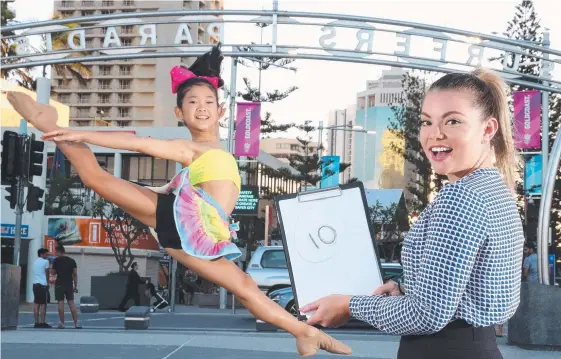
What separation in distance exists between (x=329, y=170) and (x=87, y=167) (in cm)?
4815

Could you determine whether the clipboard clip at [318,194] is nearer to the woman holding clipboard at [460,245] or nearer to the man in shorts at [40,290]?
the woman holding clipboard at [460,245]

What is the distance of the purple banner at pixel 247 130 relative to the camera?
33.8m

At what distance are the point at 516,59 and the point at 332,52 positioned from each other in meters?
Answer: 2.97

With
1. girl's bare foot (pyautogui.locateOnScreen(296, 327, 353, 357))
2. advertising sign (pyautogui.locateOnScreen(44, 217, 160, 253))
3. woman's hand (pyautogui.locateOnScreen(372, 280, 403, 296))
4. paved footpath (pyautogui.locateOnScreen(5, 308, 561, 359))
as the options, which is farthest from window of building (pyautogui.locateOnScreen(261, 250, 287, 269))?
woman's hand (pyautogui.locateOnScreen(372, 280, 403, 296))

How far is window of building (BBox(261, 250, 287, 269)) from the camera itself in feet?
69.9

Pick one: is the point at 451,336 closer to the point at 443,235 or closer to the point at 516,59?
the point at 443,235

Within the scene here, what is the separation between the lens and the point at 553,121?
4091cm

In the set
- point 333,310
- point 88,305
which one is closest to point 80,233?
point 88,305

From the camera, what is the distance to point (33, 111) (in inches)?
139

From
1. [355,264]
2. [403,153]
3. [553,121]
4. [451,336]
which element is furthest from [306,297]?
[403,153]

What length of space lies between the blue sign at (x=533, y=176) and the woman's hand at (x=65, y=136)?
28010 millimetres

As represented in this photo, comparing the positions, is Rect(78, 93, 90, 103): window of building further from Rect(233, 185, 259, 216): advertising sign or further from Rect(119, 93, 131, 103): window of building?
Rect(233, 185, 259, 216): advertising sign

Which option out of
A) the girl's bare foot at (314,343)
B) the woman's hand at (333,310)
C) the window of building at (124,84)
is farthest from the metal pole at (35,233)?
the window of building at (124,84)

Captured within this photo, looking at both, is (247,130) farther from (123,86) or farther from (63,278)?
(123,86)
